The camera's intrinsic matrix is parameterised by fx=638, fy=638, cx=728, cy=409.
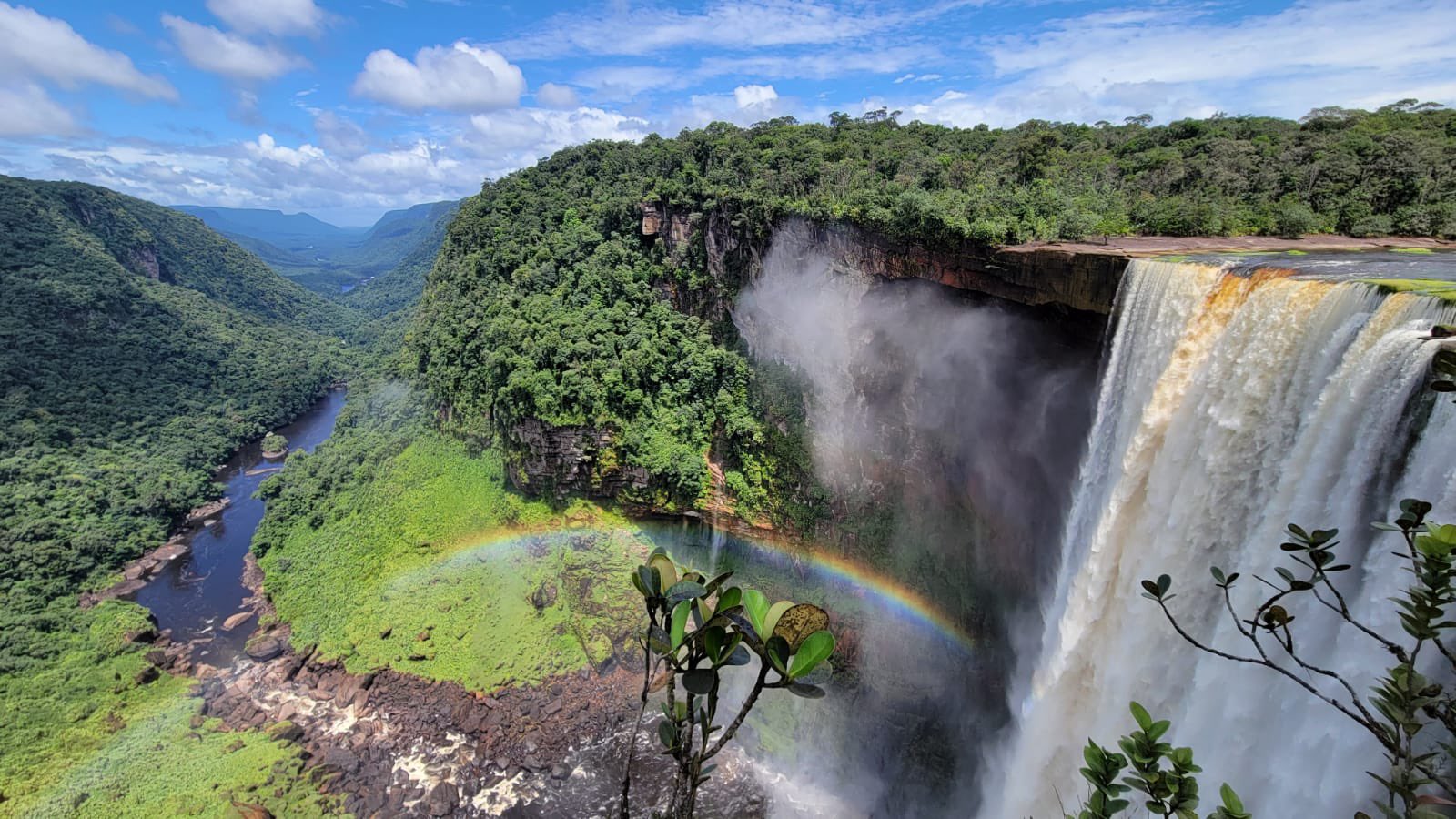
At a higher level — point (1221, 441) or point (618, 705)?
point (1221, 441)

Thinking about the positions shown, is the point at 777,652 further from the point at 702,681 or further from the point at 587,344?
the point at 587,344

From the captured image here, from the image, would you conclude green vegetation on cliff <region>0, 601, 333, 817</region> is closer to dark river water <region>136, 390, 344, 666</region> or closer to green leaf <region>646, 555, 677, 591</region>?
dark river water <region>136, 390, 344, 666</region>

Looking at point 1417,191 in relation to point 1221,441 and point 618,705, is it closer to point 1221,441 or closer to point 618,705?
point 1221,441

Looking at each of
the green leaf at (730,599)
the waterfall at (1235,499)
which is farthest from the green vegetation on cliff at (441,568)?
the green leaf at (730,599)

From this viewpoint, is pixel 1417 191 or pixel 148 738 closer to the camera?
pixel 1417 191

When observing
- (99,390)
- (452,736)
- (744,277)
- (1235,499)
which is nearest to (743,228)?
(744,277)

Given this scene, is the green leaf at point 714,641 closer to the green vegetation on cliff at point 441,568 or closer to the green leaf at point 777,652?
the green leaf at point 777,652

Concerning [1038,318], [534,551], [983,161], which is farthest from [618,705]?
[983,161]
